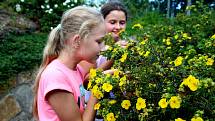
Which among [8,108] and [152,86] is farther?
[8,108]

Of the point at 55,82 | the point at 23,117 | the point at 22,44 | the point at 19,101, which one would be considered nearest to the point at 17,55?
the point at 22,44

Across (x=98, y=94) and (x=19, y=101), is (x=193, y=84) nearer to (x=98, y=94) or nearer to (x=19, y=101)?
(x=98, y=94)

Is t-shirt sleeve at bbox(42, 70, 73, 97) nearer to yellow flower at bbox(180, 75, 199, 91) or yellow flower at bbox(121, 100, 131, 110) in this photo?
yellow flower at bbox(121, 100, 131, 110)

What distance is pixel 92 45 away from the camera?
1751 mm

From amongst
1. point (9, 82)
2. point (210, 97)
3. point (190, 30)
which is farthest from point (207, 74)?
point (9, 82)

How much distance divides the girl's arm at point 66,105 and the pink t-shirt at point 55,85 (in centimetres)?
2

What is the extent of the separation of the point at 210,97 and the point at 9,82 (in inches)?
122

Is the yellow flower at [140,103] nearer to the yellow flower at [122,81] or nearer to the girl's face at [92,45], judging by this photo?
the yellow flower at [122,81]

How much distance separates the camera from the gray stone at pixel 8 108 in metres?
4.10

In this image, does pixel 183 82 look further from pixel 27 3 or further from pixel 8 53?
pixel 27 3

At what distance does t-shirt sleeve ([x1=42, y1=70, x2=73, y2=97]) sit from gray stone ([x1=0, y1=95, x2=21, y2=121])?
2527 millimetres

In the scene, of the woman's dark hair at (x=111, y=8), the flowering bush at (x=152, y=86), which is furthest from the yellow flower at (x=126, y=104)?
the woman's dark hair at (x=111, y=8)

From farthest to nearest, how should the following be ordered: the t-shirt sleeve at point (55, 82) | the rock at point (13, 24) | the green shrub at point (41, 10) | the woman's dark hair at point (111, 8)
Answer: the green shrub at point (41, 10)
the rock at point (13, 24)
the woman's dark hair at point (111, 8)
the t-shirt sleeve at point (55, 82)

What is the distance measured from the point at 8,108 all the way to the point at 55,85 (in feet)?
8.68
